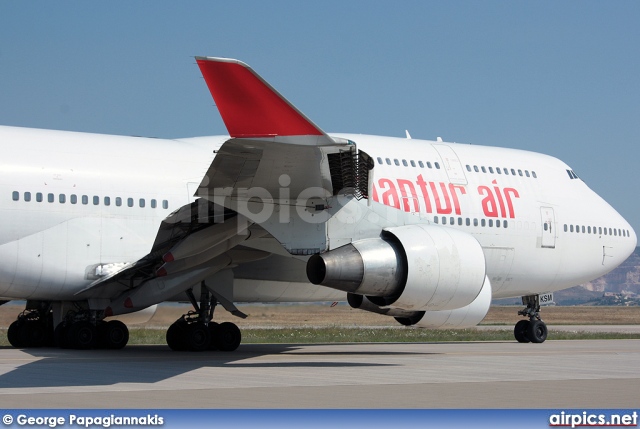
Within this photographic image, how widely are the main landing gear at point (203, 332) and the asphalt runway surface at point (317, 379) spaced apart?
0.41m

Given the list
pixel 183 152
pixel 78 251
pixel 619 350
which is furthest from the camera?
pixel 619 350

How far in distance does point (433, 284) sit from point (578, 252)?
9906mm

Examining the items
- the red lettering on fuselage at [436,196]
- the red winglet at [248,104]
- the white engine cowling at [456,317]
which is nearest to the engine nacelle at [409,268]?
the white engine cowling at [456,317]

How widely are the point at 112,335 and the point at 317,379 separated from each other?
7.37m

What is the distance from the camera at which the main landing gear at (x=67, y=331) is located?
1894 centimetres

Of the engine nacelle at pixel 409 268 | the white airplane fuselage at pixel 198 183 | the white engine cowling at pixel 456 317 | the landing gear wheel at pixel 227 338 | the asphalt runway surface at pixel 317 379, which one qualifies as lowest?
the asphalt runway surface at pixel 317 379

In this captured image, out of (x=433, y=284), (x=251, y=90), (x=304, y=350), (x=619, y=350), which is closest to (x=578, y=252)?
(x=619, y=350)

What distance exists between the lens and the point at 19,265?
1775 cm

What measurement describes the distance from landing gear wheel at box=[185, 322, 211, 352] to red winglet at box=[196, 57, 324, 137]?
25.2 feet

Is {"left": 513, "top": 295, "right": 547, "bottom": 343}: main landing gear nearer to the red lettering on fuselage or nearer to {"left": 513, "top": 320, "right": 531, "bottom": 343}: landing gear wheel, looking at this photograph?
{"left": 513, "top": 320, "right": 531, "bottom": 343}: landing gear wheel

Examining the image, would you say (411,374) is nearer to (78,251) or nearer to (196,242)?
(196,242)

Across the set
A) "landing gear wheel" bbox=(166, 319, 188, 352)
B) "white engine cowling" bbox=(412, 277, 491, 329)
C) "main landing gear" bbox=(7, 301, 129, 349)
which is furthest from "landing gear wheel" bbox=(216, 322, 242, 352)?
"white engine cowling" bbox=(412, 277, 491, 329)

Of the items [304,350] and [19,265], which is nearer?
[19,265]

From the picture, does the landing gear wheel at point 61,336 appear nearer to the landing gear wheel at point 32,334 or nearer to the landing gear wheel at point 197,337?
the landing gear wheel at point 32,334
